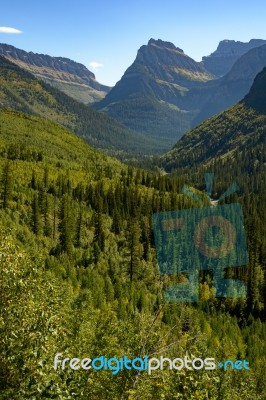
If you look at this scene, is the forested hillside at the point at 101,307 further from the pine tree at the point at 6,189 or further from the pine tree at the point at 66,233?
the pine tree at the point at 6,189

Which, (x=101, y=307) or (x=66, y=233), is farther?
(x=66, y=233)

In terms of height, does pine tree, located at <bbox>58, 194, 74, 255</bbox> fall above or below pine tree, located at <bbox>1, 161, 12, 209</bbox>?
below

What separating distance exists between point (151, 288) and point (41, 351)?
109m

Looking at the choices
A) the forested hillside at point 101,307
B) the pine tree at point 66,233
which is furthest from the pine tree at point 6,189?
the pine tree at point 66,233

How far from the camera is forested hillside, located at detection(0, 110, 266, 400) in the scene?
21781 mm

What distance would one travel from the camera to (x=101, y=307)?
92.0 meters

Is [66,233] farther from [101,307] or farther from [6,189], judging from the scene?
[101,307]

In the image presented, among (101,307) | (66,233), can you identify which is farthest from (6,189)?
(101,307)

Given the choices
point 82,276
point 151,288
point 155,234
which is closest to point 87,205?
point 155,234

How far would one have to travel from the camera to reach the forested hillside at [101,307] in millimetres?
21781

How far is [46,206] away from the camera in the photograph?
14850 centimetres

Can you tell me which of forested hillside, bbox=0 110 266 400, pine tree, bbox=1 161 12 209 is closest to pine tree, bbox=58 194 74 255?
forested hillside, bbox=0 110 266 400

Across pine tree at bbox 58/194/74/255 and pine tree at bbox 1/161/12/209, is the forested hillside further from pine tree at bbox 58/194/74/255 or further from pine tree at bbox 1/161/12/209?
pine tree at bbox 1/161/12/209

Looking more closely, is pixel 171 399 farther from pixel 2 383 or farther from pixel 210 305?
pixel 210 305
